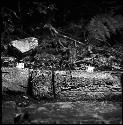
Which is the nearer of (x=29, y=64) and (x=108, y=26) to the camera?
(x=29, y=64)

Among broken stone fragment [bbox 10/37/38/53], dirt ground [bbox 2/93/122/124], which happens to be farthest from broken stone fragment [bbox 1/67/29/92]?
broken stone fragment [bbox 10/37/38/53]

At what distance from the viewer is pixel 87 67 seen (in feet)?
11.0

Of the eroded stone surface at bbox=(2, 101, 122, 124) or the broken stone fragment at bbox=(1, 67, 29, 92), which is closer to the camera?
the eroded stone surface at bbox=(2, 101, 122, 124)

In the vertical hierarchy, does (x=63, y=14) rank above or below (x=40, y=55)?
above

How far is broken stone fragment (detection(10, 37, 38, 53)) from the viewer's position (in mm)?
3666

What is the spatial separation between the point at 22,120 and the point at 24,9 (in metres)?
3.09

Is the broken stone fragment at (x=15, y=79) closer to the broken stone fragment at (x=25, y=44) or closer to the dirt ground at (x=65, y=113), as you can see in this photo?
the dirt ground at (x=65, y=113)

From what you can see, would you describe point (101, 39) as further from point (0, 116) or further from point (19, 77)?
point (0, 116)

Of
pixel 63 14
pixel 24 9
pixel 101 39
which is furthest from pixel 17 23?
pixel 101 39

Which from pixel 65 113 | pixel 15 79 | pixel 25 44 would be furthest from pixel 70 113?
pixel 25 44

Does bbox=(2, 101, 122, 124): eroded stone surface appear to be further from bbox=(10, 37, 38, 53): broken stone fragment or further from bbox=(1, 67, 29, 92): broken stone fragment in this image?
bbox=(10, 37, 38, 53): broken stone fragment

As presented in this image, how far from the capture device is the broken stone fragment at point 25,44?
12.0 feet

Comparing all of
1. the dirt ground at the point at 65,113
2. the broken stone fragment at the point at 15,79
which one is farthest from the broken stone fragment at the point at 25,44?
the dirt ground at the point at 65,113

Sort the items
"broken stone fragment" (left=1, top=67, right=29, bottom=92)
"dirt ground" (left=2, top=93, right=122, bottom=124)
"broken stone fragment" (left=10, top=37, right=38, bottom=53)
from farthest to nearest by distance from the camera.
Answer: "broken stone fragment" (left=10, top=37, right=38, bottom=53)
"broken stone fragment" (left=1, top=67, right=29, bottom=92)
"dirt ground" (left=2, top=93, right=122, bottom=124)
